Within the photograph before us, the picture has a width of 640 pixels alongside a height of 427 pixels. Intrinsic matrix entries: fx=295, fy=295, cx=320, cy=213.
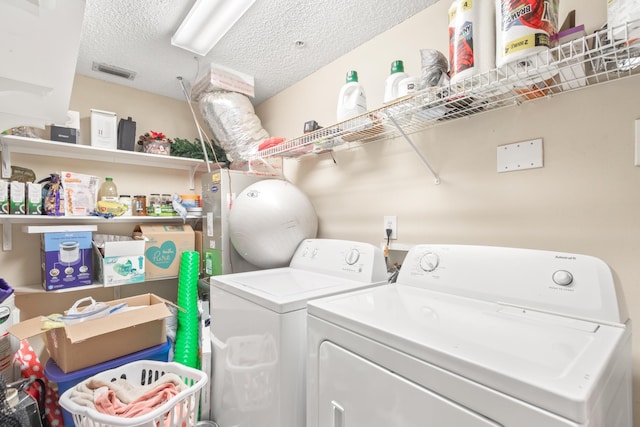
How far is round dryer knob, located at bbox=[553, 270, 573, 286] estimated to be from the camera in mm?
891

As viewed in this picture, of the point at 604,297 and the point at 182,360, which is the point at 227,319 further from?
the point at 604,297

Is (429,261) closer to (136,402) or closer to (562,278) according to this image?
(562,278)

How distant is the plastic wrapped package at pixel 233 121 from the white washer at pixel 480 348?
1688 mm

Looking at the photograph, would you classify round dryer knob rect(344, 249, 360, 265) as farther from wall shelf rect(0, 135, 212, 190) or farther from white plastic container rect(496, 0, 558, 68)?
wall shelf rect(0, 135, 212, 190)

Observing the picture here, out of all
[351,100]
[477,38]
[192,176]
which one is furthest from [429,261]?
[192,176]

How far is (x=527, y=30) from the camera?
0.83 metres

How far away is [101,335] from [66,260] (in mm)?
774

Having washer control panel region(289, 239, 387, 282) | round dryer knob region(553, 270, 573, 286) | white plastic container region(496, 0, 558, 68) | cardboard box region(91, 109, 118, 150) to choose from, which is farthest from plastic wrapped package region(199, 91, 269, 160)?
round dryer knob region(553, 270, 573, 286)

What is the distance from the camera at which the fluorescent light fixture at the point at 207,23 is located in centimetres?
150

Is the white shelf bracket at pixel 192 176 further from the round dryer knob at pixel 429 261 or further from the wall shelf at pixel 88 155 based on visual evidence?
the round dryer knob at pixel 429 261

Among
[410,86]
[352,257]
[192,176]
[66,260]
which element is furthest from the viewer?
[192,176]

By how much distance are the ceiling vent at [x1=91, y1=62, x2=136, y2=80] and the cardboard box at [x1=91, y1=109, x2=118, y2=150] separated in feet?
1.01

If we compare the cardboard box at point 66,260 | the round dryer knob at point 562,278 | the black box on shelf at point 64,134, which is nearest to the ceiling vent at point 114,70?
the black box on shelf at point 64,134

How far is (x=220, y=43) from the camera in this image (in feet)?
6.30
